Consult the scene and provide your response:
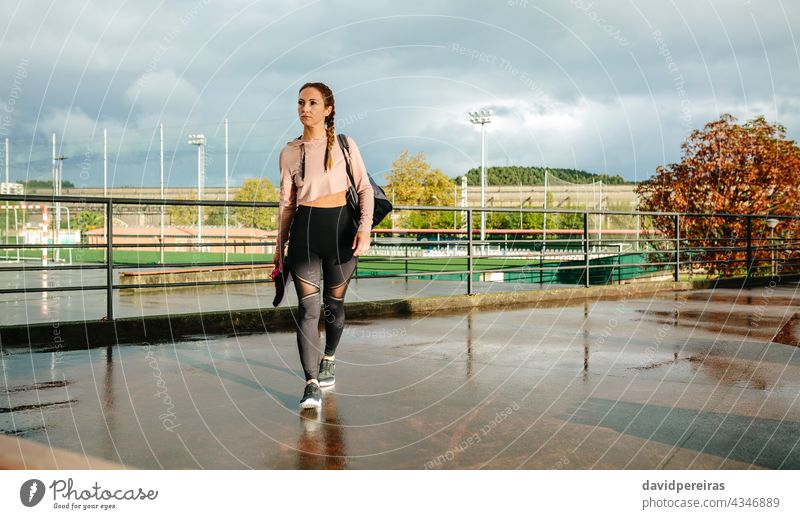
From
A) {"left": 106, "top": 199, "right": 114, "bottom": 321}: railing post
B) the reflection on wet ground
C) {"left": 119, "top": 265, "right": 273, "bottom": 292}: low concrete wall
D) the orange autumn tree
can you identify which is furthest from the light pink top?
the orange autumn tree

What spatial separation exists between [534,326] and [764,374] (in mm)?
2642

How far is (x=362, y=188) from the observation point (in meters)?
4.05

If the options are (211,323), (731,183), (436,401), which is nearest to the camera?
(436,401)

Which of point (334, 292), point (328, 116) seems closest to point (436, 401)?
point (334, 292)

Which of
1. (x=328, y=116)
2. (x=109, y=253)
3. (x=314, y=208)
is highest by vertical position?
(x=328, y=116)

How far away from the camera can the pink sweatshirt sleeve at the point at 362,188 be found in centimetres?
401

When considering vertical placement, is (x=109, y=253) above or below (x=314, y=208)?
below

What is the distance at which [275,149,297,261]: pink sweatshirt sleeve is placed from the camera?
3.90m

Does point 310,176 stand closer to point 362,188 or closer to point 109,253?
point 362,188

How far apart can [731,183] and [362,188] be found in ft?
64.1

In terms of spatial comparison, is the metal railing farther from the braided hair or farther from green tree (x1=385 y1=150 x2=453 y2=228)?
green tree (x1=385 y1=150 x2=453 y2=228)

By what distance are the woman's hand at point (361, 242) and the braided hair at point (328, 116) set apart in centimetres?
40

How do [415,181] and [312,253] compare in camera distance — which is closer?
[312,253]
